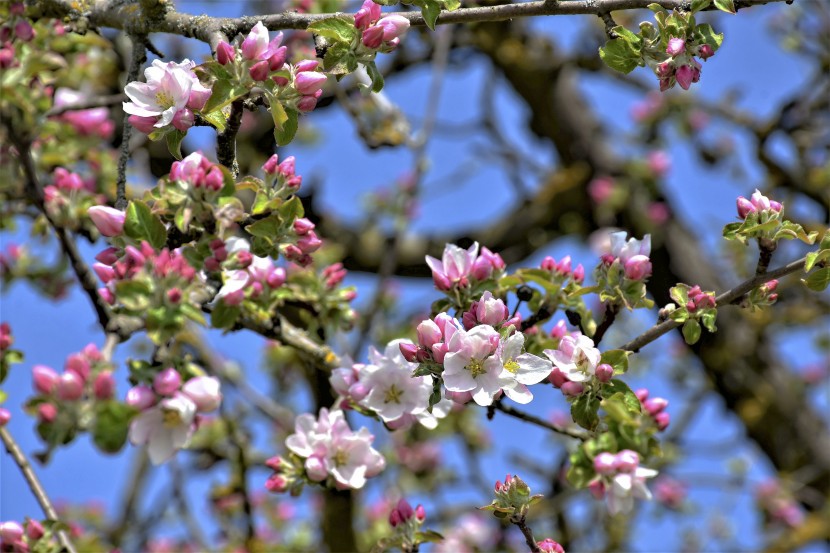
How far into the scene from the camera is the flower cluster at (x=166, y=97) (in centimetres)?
146

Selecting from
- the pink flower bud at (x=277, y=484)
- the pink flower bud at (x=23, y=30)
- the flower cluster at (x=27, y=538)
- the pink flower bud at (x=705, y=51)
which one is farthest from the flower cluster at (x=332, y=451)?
the pink flower bud at (x=23, y=30)

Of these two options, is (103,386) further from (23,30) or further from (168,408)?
(23,30)

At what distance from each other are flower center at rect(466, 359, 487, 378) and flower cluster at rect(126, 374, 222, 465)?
41 centimetres

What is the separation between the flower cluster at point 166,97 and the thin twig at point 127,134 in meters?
0.10

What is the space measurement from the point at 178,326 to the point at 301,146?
15.0 ft

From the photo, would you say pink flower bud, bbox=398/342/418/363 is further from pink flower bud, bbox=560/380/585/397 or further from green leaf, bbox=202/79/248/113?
green leaf, bbox=202/79/248/113

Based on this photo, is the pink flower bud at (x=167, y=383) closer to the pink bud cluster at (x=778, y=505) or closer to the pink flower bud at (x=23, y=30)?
the pink flower bud at (x=23, y=30)

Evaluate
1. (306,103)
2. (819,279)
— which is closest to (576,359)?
(819,279)

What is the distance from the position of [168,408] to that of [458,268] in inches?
25.2

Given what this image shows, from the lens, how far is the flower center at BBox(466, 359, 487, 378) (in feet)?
4.73

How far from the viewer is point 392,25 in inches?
60.5

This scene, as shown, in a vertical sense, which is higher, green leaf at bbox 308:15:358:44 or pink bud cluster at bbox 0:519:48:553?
green leaf at bbox 308:15:358:44

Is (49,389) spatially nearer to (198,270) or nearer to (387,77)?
(198,270)

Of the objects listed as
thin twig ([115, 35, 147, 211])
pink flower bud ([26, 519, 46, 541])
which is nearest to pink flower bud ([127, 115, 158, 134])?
thin twig ([115, 35, 147, 211])
